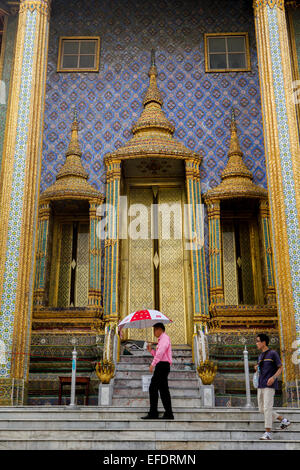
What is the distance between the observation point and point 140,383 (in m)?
9.93

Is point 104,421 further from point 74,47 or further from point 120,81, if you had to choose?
point 74,47

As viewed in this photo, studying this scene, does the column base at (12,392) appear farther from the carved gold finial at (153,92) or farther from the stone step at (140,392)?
the carved gold finial at (153,92)

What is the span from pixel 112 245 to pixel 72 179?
6.36 feet

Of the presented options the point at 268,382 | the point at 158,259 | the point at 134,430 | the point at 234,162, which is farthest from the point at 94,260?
the point at 268,382

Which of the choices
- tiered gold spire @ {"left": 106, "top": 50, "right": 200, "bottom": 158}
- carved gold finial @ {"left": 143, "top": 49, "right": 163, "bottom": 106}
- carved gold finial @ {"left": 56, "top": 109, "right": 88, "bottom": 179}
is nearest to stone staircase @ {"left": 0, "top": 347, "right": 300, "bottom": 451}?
tiered gold spire @ {"left": 106, "top": 50, "right": 200, "bottom": 158}

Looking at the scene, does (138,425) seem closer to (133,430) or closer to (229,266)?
(133,430)

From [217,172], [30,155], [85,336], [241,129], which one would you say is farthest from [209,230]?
[30,155]

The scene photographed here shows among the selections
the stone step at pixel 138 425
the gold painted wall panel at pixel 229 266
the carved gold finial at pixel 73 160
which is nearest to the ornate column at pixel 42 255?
the carved gold finial at pixel 73 160

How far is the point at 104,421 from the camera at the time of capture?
6.56 m

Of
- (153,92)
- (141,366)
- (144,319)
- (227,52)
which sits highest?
(227,52)

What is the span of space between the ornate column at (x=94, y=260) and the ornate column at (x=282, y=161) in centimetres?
403

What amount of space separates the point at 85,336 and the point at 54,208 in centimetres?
327

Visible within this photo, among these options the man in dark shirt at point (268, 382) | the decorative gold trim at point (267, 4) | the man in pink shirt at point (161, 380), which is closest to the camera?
the man in dark shirt at point (268, 382)

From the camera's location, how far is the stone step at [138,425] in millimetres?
6371
